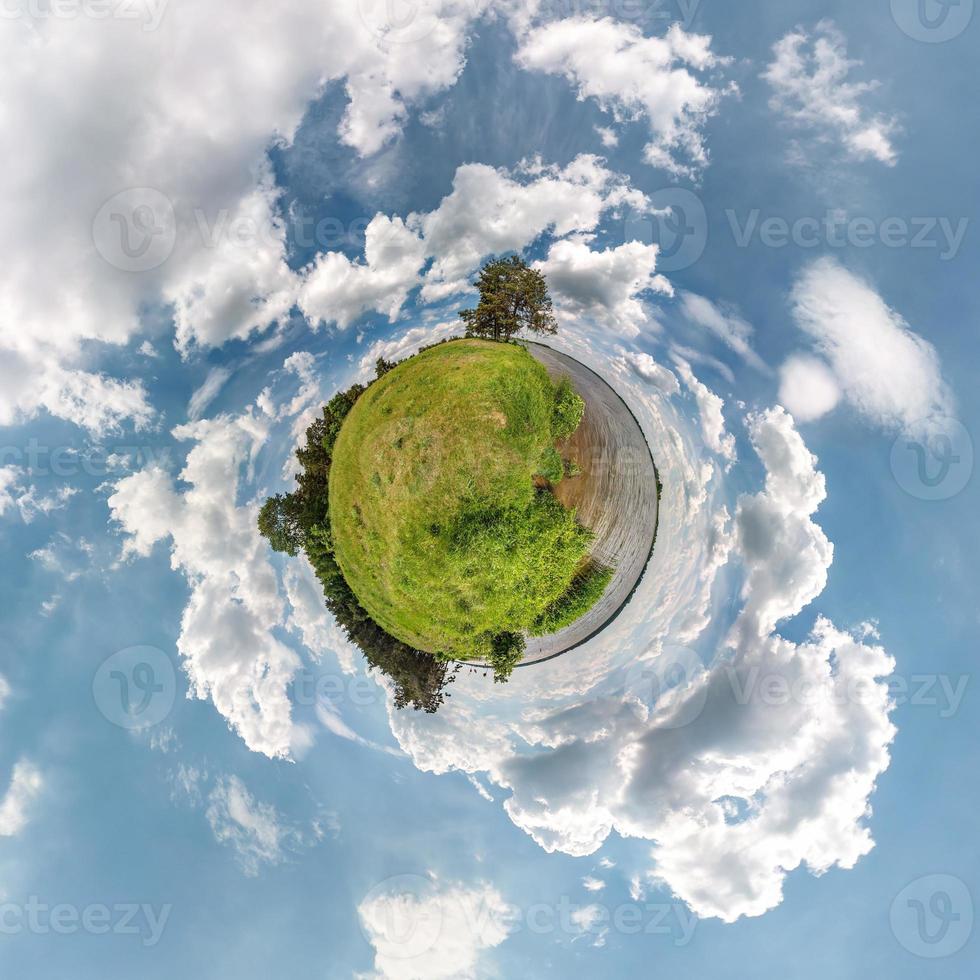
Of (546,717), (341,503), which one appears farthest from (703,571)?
(341,503)

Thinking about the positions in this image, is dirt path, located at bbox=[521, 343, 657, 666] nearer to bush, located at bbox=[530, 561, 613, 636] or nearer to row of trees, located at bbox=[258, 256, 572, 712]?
bush, located at bbox=[530, 561, 613, 636]

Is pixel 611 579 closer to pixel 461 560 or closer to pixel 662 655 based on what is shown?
pixel 662 655

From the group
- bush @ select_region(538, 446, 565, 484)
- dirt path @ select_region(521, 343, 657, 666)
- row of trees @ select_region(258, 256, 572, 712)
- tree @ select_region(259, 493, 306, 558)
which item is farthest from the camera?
dirt path @ select_region(521, 343, 657, 666)

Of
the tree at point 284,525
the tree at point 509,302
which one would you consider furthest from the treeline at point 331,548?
the tree at point 509,302

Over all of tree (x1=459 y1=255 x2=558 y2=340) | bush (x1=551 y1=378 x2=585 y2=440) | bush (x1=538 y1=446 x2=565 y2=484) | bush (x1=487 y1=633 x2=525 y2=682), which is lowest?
bush (x1=487 y1=633 x2=525 y2=682)
